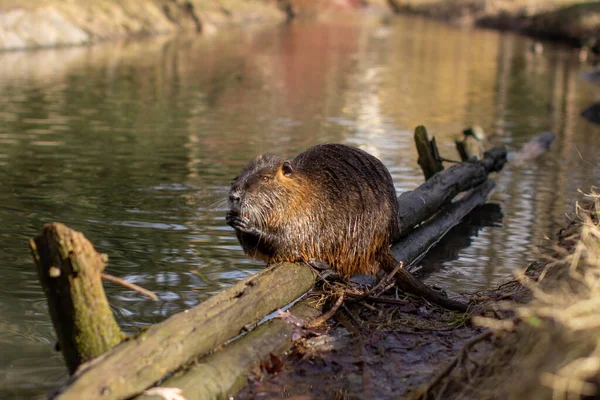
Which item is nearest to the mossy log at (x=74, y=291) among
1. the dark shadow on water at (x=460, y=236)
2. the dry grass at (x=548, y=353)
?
the dry grass at (x=548, y=353)

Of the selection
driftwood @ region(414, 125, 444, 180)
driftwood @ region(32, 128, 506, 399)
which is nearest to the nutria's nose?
driftwood @ region(32, 128, 506, 399)

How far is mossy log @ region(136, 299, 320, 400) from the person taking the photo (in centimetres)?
361

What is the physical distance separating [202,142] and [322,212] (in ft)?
Answer: 23.8

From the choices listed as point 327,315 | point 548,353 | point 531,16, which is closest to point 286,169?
point 327,315

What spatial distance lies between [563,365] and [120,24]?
2883 centimetres

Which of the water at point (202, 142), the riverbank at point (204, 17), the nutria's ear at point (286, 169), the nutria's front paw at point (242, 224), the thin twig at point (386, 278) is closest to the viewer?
the nutria's front paw at point (242, 224)

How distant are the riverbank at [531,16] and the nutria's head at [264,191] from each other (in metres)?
26.7

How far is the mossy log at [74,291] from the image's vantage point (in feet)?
10.9

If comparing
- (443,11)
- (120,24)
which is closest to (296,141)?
(120,24)

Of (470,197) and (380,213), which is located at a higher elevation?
(380,213)

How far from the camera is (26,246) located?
22.1ft

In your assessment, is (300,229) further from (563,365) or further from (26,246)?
(26,246)

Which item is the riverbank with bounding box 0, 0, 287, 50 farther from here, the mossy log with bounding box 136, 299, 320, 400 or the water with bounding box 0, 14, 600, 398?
the mossy log with bounding box 136, 299, 320, 400

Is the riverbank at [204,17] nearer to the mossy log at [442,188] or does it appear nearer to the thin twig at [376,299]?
the mossy log at [442,188]
